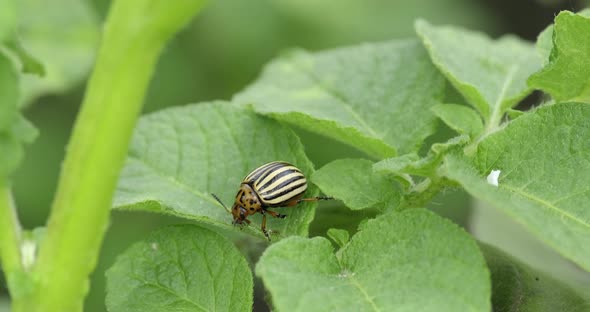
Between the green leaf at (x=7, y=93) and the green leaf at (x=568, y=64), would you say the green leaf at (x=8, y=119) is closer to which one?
the green leaf at (x=7, y=93)

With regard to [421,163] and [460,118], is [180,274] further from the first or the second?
[460,118]

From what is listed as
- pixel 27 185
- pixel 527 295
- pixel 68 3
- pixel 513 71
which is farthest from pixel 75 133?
pixel 27 185

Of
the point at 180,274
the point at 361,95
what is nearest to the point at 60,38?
the point at 361,95

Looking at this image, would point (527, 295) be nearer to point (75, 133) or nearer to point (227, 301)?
point (227, 301)

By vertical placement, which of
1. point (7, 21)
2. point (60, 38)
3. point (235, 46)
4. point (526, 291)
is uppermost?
point (7, 21)

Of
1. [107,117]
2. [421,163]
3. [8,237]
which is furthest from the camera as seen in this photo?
[421,163]

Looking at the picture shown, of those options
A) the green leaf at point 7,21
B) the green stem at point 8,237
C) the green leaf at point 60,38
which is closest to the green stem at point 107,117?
the green stem at point 8,237

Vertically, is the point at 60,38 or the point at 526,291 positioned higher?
the point at 526,291

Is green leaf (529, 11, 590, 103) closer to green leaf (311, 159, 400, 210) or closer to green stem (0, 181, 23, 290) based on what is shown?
green leaf (311, 159, 400, 210)
